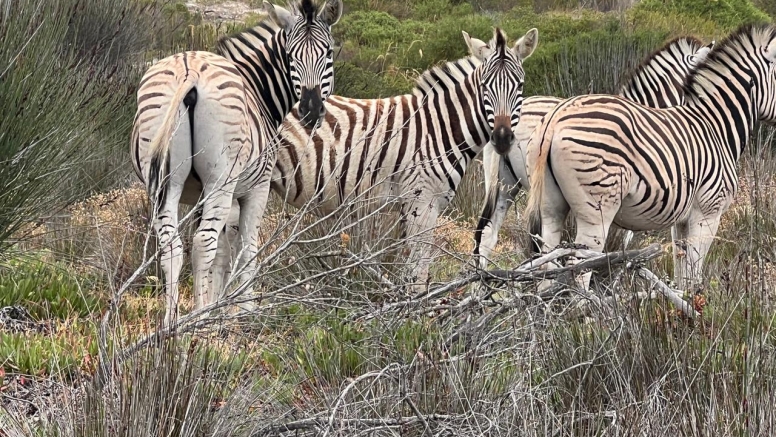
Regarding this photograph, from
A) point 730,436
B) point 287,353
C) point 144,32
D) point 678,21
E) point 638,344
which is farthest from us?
point 678,21

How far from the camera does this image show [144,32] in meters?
13.1

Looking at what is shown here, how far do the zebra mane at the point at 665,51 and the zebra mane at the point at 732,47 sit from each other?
1.46 metres

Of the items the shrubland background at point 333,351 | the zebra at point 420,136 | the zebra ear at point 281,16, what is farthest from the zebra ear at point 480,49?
the shrubland background at point 333,351

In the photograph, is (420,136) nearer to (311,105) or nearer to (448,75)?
(448,75)

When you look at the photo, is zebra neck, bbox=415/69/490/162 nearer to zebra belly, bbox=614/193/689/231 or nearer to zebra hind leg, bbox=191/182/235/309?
zebra belly, bbox=614/193/689/231

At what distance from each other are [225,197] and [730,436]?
3.26m

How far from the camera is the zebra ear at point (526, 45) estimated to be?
696 cm

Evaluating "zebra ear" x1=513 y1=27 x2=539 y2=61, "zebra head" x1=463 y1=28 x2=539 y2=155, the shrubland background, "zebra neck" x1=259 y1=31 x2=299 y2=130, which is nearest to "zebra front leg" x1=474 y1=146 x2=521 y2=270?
the shrubland background

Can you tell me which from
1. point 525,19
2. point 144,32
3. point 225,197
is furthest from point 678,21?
point 225,197

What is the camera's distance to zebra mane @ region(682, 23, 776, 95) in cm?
676

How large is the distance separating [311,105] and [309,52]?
14.4 inches

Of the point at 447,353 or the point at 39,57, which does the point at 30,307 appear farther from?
the point at 447,353

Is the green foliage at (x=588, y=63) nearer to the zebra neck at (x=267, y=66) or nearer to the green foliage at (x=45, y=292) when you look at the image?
the zebra neck at (x=267, y=66)

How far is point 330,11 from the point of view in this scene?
6441 mm
